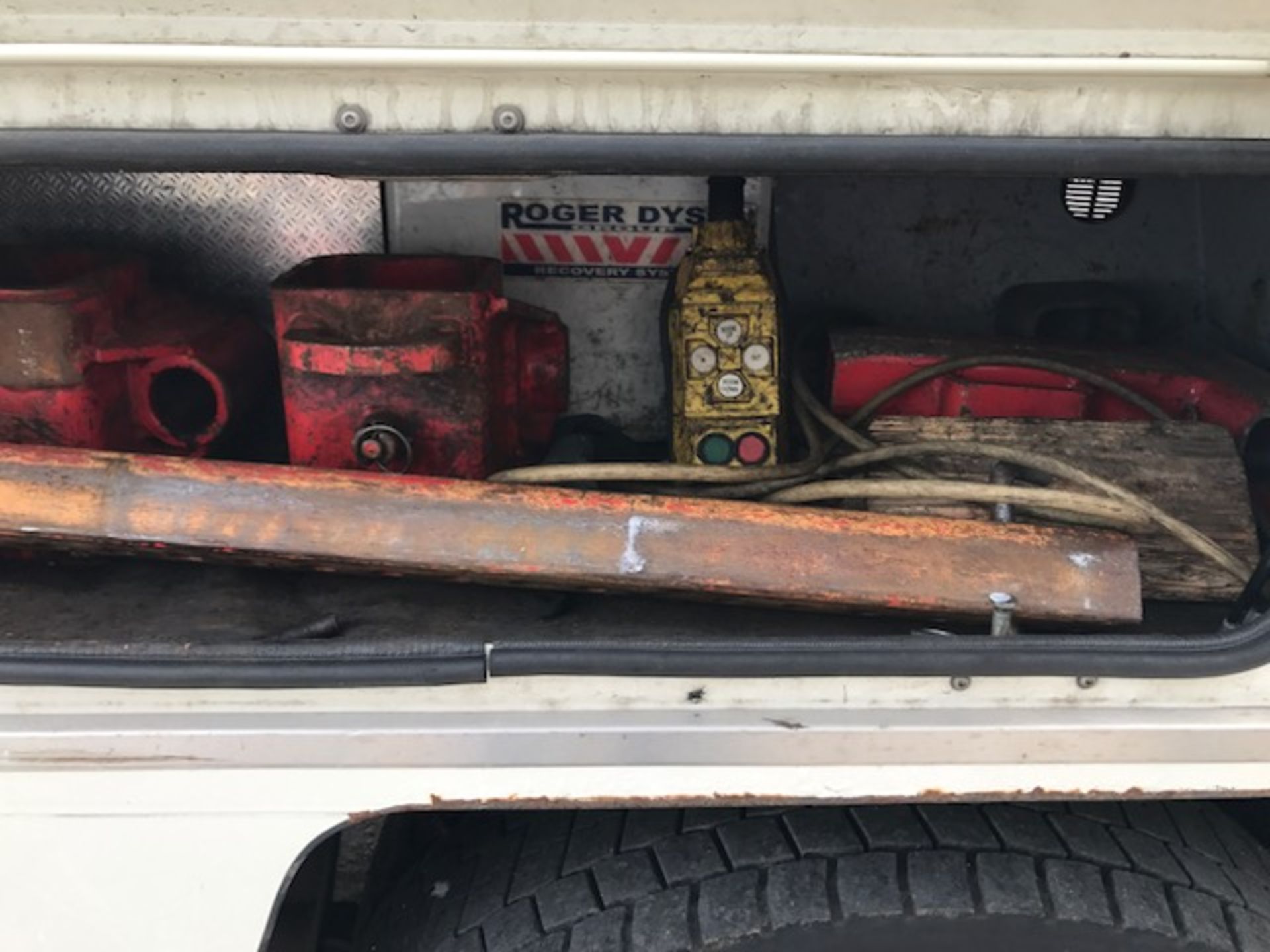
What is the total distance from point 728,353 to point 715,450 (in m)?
0.13

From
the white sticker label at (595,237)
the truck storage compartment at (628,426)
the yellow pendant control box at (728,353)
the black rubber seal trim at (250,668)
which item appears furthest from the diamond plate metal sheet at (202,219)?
the black rubber seal trim at (250,668)

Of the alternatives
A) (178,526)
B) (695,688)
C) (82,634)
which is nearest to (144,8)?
(178,526)

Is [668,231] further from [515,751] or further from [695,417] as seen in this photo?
[515,751]

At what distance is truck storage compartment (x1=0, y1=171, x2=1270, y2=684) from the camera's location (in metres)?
1.05

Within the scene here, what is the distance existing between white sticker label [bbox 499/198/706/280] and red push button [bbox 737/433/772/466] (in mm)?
343

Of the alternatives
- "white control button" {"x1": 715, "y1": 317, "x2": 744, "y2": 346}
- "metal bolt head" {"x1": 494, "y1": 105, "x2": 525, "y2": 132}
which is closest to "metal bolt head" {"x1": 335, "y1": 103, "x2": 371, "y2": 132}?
"metal bolt head" {"x1": 494, "y1": 105, "x2": 525, "y2": 132}

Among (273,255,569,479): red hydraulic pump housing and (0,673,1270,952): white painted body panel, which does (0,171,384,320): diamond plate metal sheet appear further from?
(0,673,1270,952): white painted body panel

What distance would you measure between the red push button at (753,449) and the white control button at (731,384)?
60mm

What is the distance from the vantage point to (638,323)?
5.33 ft

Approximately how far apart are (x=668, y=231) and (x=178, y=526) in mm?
822

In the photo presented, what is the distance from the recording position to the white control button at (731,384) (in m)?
1.36

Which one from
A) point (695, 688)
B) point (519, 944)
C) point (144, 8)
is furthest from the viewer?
point (519, 944)

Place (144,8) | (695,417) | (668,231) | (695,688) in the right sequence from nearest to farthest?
(144,8) < (695,688) < (695,417) < (668,231)

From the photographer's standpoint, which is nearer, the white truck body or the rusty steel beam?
the white truck body
